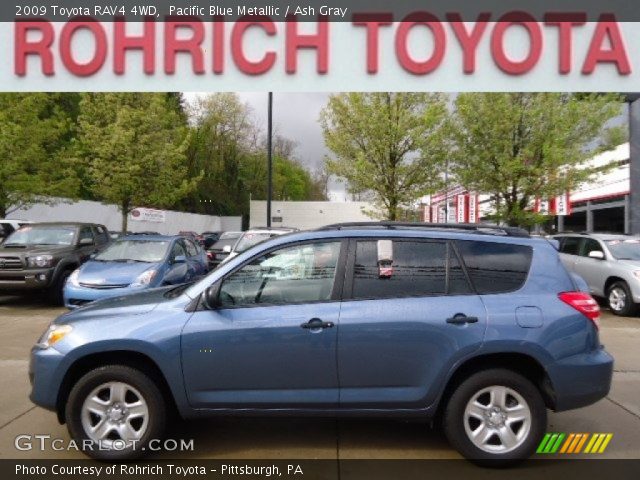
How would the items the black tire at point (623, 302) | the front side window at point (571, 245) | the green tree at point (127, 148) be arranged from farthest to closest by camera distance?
1. the green tree at point (127, 148)
2. the front side window at point (571, 245)
3. the black tire at point (623, 302)

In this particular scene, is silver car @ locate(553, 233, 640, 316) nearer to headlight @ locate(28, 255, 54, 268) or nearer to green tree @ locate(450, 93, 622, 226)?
green tree @ locate(450, 93, 622, 226)

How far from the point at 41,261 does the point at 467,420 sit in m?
9.08

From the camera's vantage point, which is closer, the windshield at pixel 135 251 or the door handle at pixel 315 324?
the door handle at pixel 315 324

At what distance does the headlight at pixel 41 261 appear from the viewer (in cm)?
1002

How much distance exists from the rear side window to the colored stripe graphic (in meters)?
1.25

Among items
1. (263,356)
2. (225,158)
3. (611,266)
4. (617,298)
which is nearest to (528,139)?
(611,266)

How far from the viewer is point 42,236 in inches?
442

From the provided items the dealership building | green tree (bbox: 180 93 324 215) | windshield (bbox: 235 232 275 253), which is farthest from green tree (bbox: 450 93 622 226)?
green tree (bbox: 180 93 324 215)

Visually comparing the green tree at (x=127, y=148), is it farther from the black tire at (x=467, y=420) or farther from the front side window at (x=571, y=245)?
the black tire at (x=467, y=420)

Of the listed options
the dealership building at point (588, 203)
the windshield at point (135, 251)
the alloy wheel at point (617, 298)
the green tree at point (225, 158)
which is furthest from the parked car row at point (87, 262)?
the green tree at point (225, 158)

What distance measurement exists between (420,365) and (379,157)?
1497 centimetres

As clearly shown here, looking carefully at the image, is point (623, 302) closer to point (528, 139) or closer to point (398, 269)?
point (528, 139)

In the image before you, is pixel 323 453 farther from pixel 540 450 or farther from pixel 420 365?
pixel 540 450

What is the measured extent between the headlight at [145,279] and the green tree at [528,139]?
1038 cm
